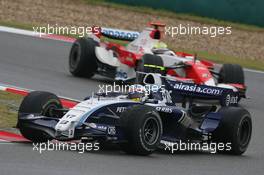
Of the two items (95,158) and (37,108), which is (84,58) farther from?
(95,158)

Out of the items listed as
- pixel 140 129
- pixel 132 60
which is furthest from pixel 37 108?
pixel 132 60

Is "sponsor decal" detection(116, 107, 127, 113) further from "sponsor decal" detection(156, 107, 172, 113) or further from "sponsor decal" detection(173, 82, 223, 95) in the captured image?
"sponsor decal" detection(173, 82, 223, 95)

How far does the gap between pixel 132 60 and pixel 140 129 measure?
8122 mm

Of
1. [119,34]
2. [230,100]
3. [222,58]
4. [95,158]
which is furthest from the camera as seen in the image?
[222,58]

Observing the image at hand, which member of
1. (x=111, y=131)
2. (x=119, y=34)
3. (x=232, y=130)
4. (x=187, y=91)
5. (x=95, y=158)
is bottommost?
(x=95, y=158)

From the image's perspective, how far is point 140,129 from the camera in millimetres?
10891

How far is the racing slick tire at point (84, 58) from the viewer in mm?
19359

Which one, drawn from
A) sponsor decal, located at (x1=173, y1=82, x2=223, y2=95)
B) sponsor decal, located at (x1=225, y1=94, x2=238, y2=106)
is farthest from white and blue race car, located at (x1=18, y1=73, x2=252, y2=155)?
sponsor decal, located at (x1=225, y1=94, x2=238, y2=106)

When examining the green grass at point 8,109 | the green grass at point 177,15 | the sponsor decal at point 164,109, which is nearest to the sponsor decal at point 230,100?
the sponsor decal at point 164,109

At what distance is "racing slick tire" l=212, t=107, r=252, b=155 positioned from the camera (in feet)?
40.2

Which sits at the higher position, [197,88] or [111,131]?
[197,88]

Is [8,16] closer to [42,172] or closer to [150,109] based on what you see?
[150,109]

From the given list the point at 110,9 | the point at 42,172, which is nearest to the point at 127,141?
the point at 42,172

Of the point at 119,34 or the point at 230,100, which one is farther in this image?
the point at 119,34
